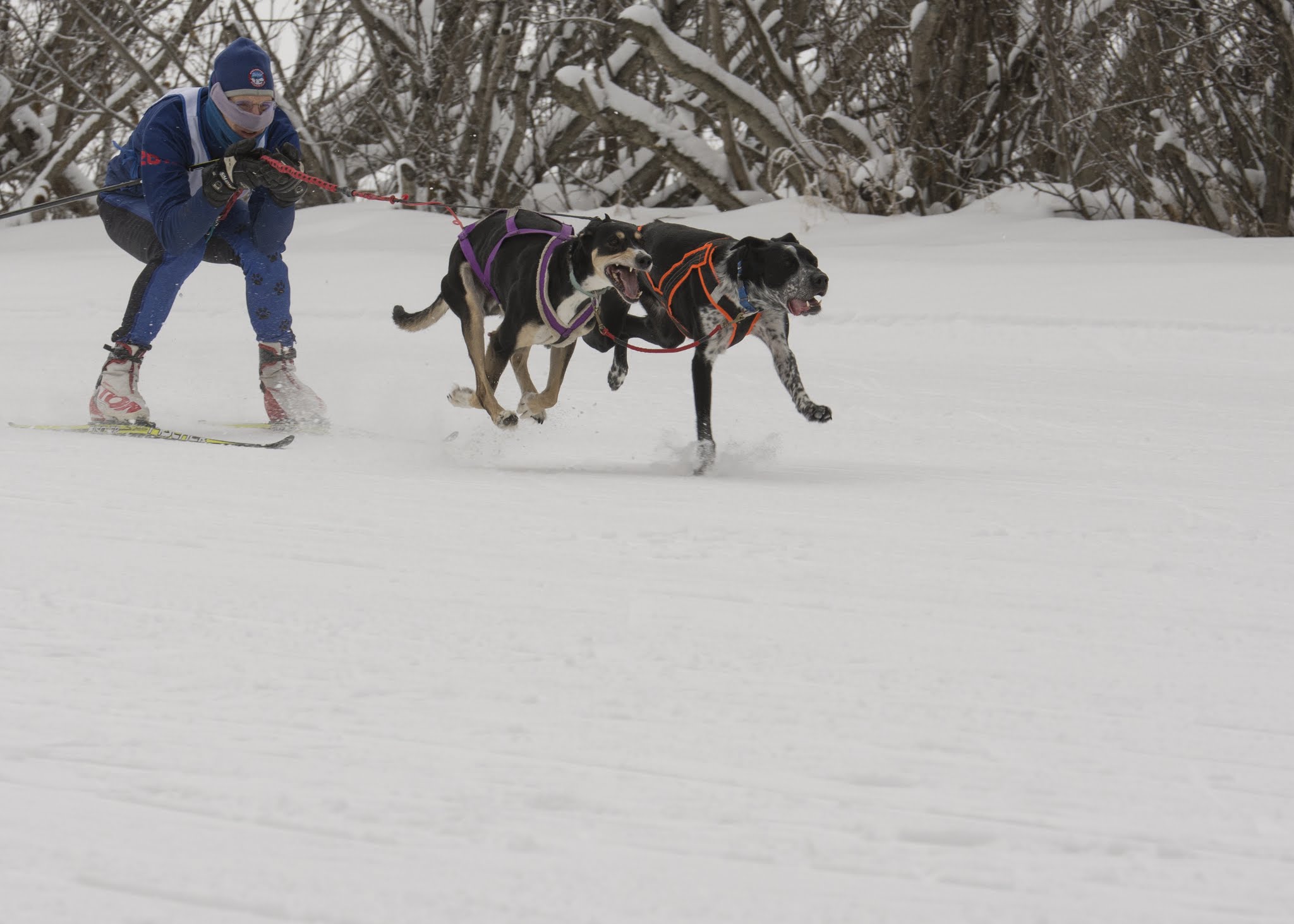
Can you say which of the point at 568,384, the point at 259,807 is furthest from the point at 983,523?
the point at 568,384

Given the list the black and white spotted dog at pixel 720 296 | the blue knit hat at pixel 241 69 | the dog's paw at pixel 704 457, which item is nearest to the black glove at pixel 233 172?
the blue knit hat at pixel 241 69

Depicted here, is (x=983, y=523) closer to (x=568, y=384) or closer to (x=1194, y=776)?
(x=1194, y=776)

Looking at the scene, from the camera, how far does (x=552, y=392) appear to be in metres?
5.16

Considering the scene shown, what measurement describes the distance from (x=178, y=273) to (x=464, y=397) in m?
1.32

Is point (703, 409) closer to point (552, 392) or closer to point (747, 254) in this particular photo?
point (747, 254)

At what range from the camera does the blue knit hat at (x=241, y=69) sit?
4.88m

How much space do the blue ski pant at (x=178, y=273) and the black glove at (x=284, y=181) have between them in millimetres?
284

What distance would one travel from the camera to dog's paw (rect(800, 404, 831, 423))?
4629 millimetres

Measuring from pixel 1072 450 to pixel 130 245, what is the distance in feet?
13.2

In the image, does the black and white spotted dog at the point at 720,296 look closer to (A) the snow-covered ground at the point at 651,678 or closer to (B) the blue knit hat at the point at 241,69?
(A) the snow-covered ground at the point at 651,678

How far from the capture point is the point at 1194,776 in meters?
1.94

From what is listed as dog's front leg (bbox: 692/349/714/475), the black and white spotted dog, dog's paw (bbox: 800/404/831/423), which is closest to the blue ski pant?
the black and white spotted dog

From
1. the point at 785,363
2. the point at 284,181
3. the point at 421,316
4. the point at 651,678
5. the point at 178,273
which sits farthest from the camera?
the point at 421,316

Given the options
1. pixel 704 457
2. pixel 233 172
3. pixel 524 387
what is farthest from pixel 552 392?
pixel 233 172
